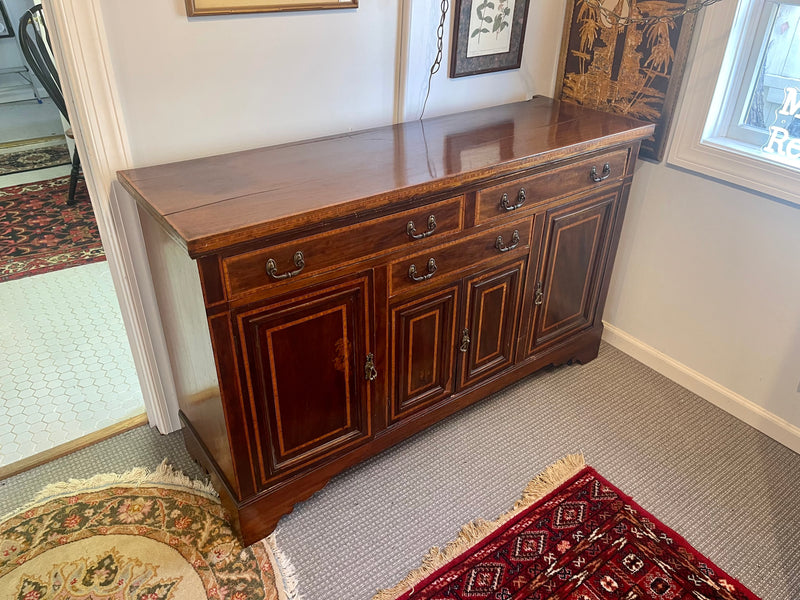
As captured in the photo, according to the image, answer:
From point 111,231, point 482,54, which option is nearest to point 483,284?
point 482,54

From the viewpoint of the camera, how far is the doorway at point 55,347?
6.73ft

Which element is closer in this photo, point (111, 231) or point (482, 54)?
point (111, 231)

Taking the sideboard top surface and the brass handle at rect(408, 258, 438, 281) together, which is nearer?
the sideboard top surface

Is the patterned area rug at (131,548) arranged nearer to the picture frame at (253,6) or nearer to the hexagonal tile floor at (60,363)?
the hexagonal tile floor at (60,363)

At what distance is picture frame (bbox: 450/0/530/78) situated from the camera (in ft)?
6.37

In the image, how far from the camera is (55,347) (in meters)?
2.43

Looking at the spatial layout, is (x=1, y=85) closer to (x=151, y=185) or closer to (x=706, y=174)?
(x=151, y=185)

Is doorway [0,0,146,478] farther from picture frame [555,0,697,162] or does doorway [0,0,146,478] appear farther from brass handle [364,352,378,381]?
picture frame [555,0,697,162]

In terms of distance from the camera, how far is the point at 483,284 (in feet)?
5.98

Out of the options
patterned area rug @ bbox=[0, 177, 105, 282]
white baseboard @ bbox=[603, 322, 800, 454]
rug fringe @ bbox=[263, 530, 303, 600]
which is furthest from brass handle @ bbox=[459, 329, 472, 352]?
patterned area rug @ bbox=[0, 177, 105, 282]

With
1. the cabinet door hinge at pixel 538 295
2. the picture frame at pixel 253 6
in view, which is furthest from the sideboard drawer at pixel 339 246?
the picture frame at pixel 253 6

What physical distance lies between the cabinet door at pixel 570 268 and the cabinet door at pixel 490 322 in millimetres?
113

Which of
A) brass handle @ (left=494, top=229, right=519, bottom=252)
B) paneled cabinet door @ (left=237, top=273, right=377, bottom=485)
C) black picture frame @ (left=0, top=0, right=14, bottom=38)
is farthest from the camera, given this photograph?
black picture frame @ (left=0, top=0, right=14, bottom=38)

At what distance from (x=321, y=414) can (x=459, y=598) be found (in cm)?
60
